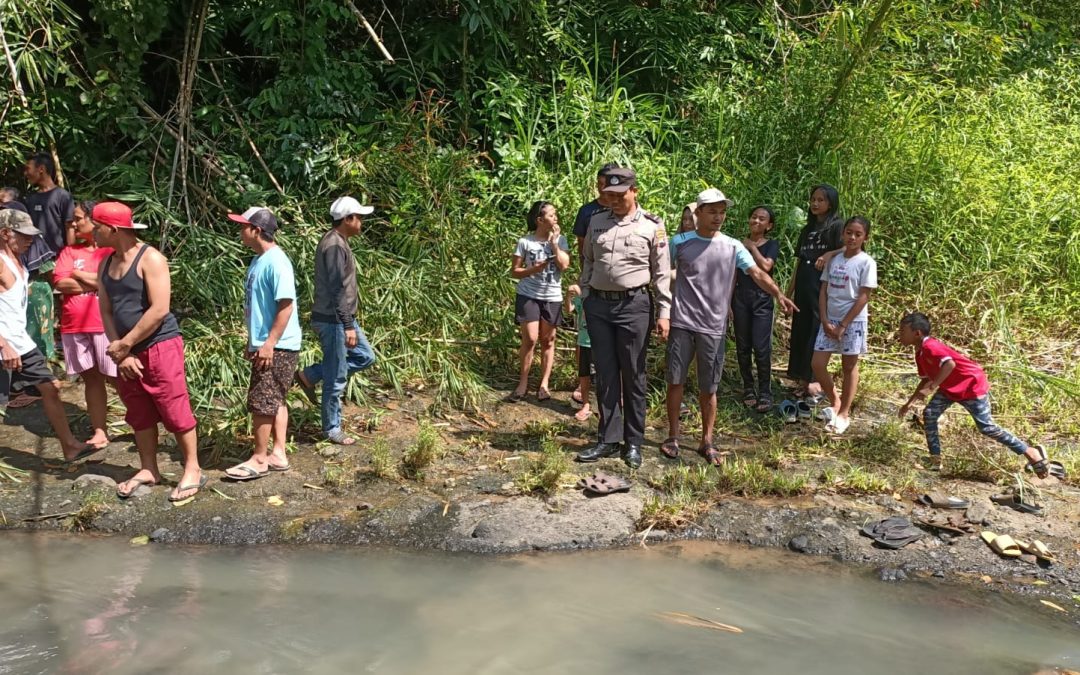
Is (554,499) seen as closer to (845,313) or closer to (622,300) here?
(622,300)

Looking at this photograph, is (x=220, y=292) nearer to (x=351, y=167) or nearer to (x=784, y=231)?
(x=351, y=167)

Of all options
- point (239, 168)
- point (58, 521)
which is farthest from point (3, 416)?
point (239, 168)

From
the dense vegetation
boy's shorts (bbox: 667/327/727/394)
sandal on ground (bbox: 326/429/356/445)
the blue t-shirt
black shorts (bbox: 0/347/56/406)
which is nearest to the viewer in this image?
the blue t-shirt

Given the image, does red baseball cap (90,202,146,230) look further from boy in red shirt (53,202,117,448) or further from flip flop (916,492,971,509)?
flip flop (916,492,971,509)

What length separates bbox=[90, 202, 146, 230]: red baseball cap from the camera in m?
4.95

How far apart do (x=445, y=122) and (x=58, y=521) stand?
512 cm

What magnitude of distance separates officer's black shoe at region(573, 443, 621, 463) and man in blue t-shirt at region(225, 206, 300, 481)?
1.81 m

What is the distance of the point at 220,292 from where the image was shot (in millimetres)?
7398

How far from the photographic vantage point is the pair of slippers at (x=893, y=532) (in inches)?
202

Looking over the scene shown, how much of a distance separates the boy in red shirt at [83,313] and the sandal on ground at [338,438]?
1.33 metres

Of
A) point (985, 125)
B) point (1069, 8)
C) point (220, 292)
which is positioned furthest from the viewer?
point (1069, 8)

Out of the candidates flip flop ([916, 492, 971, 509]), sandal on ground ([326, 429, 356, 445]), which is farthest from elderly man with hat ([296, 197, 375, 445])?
flip flop ([916, 492, 971, 509])

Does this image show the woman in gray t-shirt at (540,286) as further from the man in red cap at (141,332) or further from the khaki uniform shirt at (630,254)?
the man in red cap at (141,332)

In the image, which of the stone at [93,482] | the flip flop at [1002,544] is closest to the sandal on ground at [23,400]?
the stone at [93,482]
